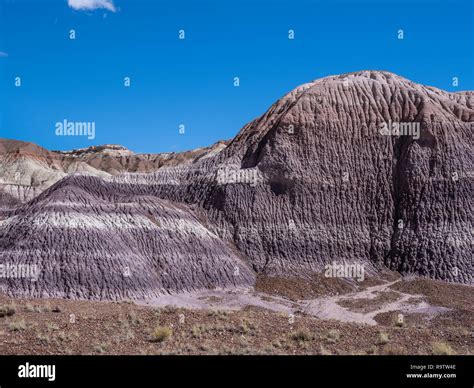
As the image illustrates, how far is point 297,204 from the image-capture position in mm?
39062

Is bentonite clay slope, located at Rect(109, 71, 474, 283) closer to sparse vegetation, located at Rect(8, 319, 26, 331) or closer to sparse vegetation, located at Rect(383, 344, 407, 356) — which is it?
sparse vegetation, located at Rect(8, 319, 26, 331)

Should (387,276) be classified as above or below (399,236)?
below

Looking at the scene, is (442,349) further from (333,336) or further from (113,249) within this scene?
(113,249)

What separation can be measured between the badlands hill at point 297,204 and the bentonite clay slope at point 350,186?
8 centimetres

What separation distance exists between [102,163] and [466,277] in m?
100

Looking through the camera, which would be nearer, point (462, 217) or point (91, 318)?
point (91, 318)

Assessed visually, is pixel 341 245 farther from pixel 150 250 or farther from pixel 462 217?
pixel 150 250

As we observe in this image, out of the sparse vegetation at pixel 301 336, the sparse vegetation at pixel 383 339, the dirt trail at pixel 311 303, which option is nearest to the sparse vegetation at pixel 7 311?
the dirt trail at pixel 311 303

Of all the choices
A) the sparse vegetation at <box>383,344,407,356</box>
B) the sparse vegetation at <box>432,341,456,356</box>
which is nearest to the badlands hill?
the sparse vegetation at <box>383,344,407,356</box>

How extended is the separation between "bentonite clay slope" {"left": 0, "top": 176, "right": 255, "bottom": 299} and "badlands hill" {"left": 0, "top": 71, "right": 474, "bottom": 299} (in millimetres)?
96

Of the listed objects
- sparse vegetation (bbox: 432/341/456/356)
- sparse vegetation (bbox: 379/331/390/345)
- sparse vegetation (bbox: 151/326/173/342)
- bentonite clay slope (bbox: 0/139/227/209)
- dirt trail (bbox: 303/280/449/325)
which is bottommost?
dirt trail (bbox: 303/280/449/325)

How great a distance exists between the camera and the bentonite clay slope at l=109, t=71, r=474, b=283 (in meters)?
37.1

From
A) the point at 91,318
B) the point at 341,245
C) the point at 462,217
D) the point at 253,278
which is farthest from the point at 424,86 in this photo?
the point at 91,318

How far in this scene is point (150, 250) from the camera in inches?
1326
